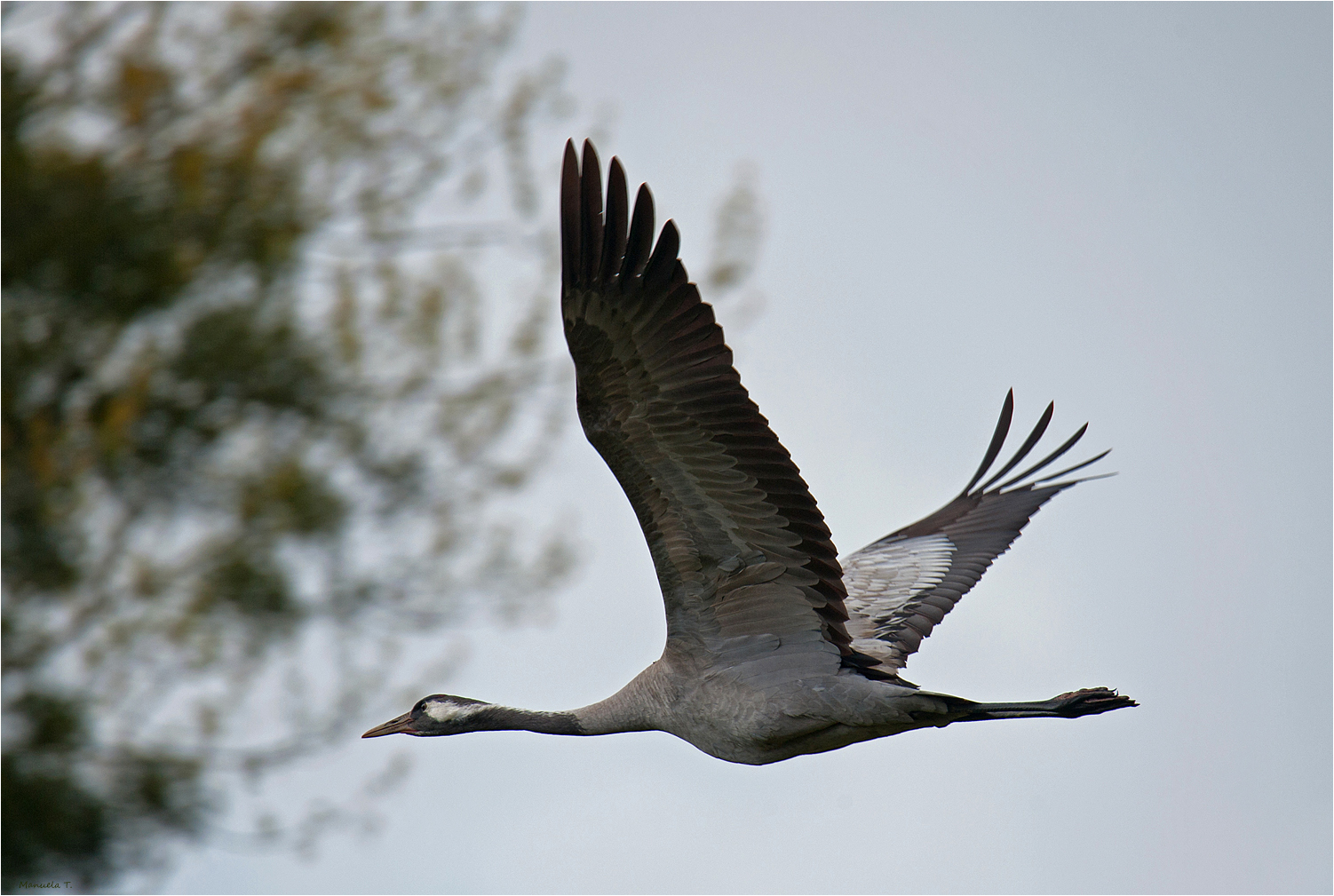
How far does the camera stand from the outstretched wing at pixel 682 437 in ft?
14.4

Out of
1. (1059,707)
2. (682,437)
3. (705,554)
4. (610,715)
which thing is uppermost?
(682,437)

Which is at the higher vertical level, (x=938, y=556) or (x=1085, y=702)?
(x=938, y=556)

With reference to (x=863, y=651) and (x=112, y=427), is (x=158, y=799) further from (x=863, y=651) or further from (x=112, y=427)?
(x=863, y=651)

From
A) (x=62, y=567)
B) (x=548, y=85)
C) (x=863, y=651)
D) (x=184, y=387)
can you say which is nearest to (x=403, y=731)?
(x=863, y=651)

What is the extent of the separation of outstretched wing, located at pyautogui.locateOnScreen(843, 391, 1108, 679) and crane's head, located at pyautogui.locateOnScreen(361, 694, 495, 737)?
189 centimetres

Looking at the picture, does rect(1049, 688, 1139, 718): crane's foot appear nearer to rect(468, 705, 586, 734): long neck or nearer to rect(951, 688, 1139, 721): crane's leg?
rect(951, 688, 1139, 721): crane's leg

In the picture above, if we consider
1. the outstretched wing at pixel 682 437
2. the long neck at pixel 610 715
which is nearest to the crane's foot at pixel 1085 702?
the outstretched wing at pixel 682 437

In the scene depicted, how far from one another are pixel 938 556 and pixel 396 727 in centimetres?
308

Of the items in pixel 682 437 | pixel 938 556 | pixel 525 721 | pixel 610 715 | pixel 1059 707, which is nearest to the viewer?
pixel 682 437

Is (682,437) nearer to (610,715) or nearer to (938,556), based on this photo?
(610,715)

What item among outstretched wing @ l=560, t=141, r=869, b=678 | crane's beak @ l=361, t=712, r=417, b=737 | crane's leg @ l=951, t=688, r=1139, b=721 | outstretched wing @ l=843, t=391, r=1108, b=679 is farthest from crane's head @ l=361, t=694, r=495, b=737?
crane's leg @ l=951, t=688, r=1139, b=721

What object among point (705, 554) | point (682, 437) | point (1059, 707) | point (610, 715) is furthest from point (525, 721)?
point (1059, 707)

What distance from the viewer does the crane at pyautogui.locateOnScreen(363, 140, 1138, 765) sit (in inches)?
174

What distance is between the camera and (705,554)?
198 inches
